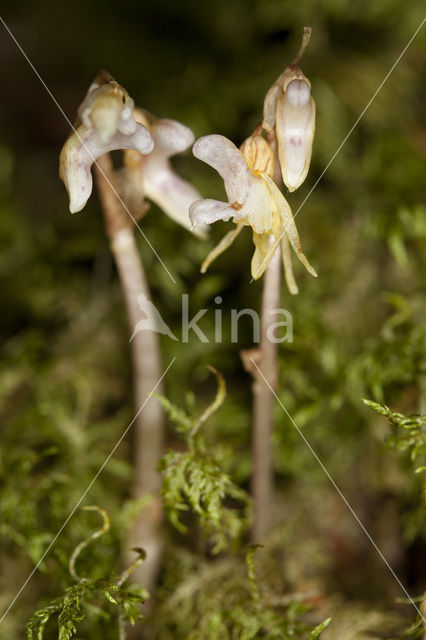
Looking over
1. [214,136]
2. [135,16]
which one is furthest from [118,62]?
[214,136]

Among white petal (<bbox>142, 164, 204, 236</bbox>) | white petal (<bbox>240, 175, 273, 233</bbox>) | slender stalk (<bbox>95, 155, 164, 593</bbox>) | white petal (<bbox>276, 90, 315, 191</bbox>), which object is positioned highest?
white petal (<bbox>276, 90, 315, 191</bbox>)

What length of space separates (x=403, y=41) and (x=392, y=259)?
0.89 m

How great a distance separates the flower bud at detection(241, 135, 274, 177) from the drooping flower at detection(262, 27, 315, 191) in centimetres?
3

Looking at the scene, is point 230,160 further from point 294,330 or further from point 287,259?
point 294,330

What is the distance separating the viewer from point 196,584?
1.37 meters

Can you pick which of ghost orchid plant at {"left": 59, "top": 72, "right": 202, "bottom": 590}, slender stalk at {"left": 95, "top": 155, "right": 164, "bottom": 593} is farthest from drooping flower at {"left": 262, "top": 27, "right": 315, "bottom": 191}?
slender stalk at {"left": 95, "top": 155, "right": 164, "bottom": 593}

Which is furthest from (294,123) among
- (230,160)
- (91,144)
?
(91,144)

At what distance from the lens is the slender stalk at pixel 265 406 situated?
3.76 ft

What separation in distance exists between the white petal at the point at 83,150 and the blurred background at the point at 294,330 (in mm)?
692

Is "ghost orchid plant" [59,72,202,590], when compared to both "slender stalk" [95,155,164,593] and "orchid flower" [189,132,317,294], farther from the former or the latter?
"orchid flower" [189,132,317,294]

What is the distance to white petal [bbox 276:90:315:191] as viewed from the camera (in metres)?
0.96

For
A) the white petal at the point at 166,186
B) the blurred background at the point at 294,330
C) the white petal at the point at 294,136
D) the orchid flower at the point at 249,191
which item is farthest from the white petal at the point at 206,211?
the blurred background at the point at 294,330

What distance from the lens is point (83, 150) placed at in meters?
1.03

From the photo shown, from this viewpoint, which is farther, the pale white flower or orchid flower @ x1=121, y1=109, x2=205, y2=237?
orchid flower @ x1=121, y1=109, x2=205, y2=237
